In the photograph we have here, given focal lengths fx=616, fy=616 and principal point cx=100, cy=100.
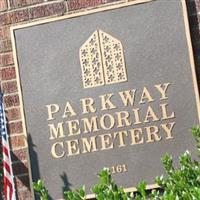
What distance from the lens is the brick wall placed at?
4324 millimetres

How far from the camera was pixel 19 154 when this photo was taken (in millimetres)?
4344

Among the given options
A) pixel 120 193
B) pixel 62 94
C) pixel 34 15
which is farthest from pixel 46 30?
pixel 120 193

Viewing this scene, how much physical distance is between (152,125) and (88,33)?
2.56 feet

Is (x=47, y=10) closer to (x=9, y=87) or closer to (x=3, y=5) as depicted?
(x=3, y=5)

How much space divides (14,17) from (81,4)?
51cm

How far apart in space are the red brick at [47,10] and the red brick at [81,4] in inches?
2.0

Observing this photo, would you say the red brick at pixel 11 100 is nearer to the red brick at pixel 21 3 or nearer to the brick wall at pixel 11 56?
the brick wall at pixel 11 56

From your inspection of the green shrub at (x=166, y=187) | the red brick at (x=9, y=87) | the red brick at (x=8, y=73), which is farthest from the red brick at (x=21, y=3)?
the green shrub at (x=166, y=187)

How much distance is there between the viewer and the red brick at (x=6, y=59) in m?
4.43

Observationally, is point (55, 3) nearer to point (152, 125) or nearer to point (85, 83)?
point (85, 83)

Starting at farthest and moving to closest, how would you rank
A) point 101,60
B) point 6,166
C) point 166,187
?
point 101,60, point 6,166, point 166,187

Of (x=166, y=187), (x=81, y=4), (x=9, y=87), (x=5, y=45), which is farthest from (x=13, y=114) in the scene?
(x=166, y=187)

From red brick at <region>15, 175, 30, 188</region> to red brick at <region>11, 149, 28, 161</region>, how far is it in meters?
0.13

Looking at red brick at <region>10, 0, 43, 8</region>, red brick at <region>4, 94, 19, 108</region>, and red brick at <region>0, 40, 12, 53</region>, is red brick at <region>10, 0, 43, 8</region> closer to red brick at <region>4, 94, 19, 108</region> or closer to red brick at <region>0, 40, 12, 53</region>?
red brick at <region>0, 40, 12, 53</region>
